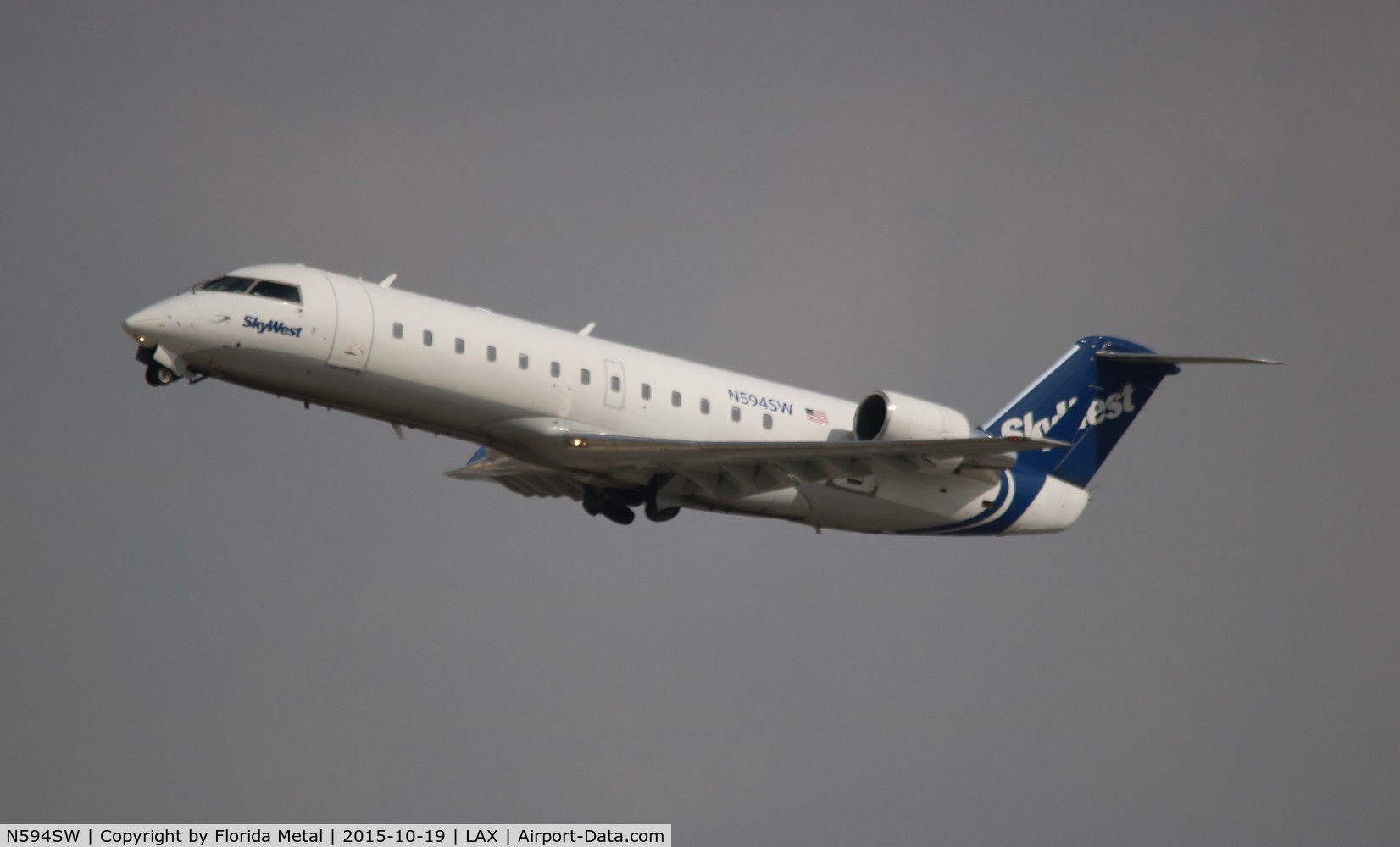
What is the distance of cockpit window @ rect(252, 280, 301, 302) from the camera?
82.7 feet

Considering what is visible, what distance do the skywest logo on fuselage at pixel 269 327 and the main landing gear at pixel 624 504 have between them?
6.47 m

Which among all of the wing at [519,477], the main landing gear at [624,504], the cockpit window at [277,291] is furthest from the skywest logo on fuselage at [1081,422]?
the cockpit window at [277,291]

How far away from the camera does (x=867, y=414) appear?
28.9m

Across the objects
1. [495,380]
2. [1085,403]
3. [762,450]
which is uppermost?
[1085,403]

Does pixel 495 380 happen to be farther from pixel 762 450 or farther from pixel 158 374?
pixel 158 374

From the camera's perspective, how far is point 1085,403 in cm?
3250

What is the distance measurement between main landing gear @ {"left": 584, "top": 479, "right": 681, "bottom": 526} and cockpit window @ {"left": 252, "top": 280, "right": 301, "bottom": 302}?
6533mm

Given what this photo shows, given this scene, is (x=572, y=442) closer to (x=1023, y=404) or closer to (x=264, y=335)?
(x=264, y=335)

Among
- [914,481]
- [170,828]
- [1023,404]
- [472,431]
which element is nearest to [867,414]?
[914,481]

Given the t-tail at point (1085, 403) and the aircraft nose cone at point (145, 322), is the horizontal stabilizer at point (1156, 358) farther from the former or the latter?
the aircraft nose cone at point (145, 322)

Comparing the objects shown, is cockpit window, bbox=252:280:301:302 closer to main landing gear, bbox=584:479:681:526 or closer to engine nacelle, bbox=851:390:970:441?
main landing gear, bbox=584:479:681:526

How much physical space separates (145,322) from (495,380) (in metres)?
4.93

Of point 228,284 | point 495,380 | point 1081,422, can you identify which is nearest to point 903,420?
point 1081,422

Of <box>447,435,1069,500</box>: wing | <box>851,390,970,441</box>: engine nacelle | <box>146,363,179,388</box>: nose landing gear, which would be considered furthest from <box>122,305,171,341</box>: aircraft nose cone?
<box>851,390,970,441</box>: engine nacelle
